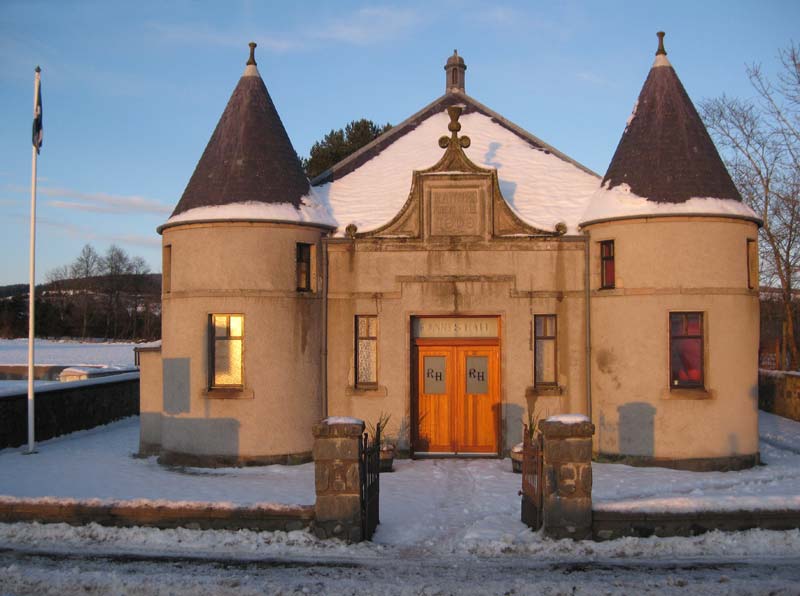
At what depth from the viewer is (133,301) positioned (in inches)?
4077

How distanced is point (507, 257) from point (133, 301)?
93360 millimetres

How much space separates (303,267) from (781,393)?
1812cm

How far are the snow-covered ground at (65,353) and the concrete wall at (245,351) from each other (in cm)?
3794

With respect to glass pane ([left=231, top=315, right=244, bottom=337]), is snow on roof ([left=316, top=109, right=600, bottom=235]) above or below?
above


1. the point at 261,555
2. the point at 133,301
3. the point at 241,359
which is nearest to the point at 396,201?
the point at 241,359

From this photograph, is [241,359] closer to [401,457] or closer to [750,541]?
[401,457]

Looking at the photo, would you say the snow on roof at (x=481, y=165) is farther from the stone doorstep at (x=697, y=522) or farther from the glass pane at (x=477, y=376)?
the stone doorstep at (x=697, y=522)

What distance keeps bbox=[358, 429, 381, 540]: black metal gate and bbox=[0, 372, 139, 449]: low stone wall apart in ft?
39.2

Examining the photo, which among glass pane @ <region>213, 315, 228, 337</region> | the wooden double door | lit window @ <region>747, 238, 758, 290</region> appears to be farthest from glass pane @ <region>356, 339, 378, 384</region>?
lit window @ <region>747, 238, 758, 290</region>

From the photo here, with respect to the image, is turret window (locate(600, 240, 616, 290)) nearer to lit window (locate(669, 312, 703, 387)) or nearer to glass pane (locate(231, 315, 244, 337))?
lit window (locate(669, 312, 703, 387))

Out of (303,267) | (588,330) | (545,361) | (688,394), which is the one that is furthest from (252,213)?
(688,394)

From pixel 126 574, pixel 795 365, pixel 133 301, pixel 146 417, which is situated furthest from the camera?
pixel 133 301

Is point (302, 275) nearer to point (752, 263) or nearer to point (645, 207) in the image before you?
point (645, 207)

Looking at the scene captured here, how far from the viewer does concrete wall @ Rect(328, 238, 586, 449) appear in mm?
17453
